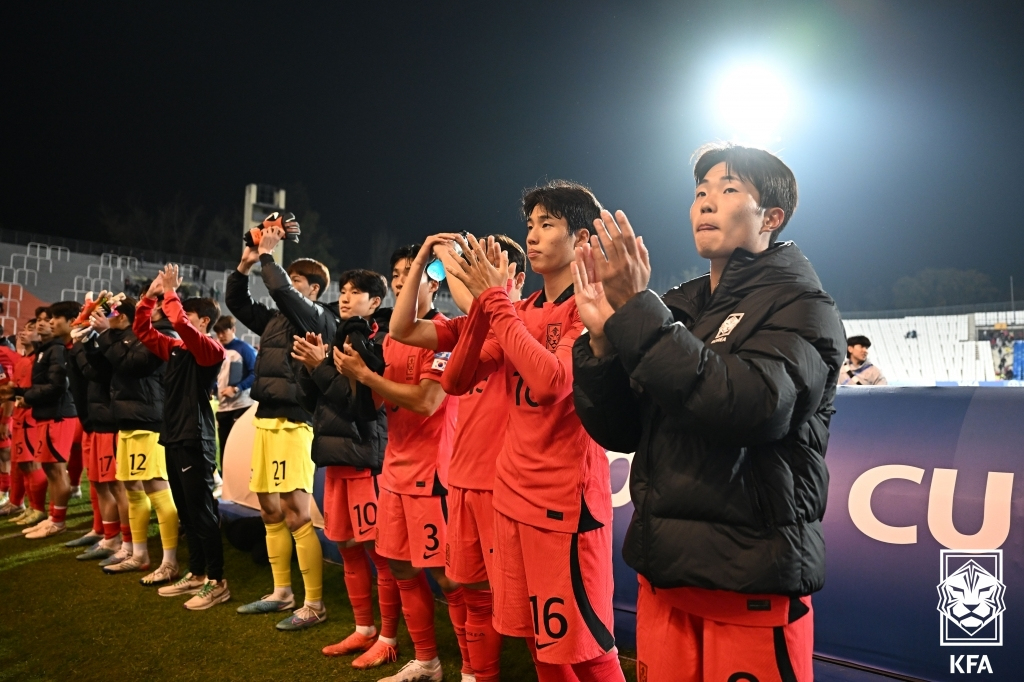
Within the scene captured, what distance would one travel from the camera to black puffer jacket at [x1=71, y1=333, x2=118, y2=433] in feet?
20.0

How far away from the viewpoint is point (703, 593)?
165cm

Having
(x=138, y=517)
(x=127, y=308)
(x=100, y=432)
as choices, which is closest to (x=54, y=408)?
(x=100, y=432)

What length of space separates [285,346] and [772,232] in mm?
3512

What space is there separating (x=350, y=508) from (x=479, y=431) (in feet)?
4.67

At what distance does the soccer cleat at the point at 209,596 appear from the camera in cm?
493

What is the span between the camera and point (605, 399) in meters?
1.82

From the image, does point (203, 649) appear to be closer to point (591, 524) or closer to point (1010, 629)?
point (591, 524)

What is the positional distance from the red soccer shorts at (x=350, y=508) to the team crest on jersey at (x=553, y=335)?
6.27 feet

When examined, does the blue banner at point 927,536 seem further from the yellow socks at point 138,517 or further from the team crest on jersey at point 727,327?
the yellow socks at point 138,517

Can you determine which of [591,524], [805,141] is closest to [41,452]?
[591,524]

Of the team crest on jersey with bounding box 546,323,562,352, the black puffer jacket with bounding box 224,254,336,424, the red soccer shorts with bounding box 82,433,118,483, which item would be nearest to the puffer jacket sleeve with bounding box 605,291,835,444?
the team crest on jersey with bounding box 546,323,562,352

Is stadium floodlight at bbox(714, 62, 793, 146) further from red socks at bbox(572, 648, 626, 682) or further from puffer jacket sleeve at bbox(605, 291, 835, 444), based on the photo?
puffer jacket sleeve at bbox(605, 291, 835, 444)

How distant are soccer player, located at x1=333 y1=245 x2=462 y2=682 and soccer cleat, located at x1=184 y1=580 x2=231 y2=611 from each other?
6.51 ft

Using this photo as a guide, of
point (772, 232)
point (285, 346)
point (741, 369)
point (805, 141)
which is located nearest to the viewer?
point (741, 369)
